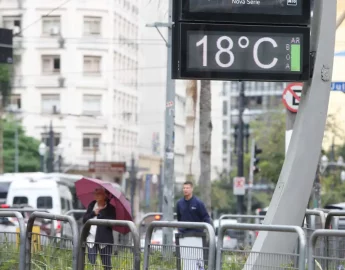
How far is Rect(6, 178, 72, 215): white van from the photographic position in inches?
1747

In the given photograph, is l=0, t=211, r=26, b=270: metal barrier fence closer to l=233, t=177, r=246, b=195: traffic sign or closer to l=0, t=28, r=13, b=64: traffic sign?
l=0, t=28, r=13, b=64: traffic sign

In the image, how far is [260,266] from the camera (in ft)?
33.2

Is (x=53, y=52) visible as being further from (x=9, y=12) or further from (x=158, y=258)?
(x=158, y=258)

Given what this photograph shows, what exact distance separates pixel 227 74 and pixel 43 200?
3431 centimetres

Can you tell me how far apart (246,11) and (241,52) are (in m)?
0.38

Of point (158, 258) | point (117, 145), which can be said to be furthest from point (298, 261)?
point (117, 145)

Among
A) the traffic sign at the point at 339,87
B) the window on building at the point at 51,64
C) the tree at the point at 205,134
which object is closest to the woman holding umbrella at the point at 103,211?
the traffic sign at the point at 339,87

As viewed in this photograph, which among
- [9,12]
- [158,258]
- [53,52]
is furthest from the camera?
[53,52]

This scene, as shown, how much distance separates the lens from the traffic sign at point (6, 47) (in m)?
18.9

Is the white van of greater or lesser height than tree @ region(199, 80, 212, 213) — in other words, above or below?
below

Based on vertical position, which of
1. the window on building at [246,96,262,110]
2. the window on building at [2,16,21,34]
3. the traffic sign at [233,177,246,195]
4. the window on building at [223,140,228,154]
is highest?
the window on building at [2,16,21,34]

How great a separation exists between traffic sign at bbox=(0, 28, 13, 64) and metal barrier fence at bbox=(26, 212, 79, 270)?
7.29 meters

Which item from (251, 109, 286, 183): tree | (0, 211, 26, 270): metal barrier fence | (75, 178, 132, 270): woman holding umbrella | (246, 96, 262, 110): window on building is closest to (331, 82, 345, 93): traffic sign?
(75, 178, 132, 270): woman holding umbrella

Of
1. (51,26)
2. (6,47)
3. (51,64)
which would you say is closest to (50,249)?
(6,47)
